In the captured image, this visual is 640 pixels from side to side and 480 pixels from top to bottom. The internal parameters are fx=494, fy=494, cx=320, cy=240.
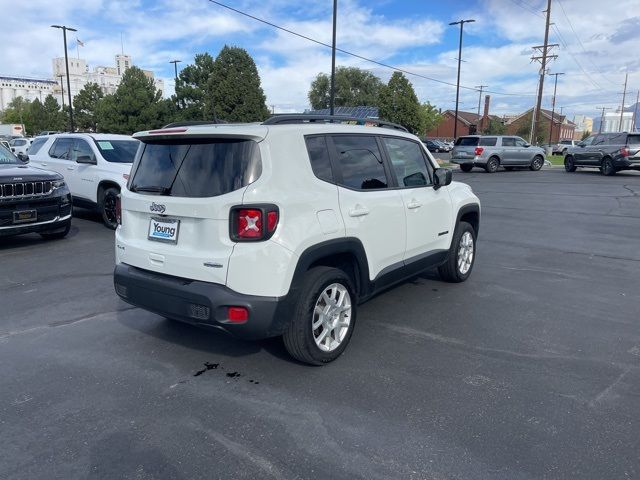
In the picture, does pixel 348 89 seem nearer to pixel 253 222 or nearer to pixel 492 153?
pixel 492 153

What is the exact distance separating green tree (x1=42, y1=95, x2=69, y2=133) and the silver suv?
158 ft

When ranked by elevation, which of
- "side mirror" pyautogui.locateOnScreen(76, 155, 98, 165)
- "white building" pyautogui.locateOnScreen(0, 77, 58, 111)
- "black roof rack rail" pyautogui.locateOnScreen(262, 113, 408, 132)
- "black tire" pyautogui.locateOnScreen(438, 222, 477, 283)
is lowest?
"black tire" pyautogui.locateOnScreen(438, 222, 477, 283)

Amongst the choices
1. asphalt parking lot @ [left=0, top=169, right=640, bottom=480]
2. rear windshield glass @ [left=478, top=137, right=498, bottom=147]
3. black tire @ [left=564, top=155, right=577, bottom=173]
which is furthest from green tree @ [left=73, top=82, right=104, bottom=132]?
asphalt parking lot @ [left=0, top=169, right=640, bottom=480]

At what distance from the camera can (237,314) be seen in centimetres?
329

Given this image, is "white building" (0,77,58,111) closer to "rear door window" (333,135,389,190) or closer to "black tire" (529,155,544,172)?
"black tire" (529,155,544,172)

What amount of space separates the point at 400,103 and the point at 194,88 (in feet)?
66.1

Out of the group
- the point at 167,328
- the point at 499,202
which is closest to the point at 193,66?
the point at 499,202

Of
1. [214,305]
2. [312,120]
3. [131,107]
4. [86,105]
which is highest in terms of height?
[86,105]

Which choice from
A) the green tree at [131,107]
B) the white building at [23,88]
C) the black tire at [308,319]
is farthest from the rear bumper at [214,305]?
the white building at [23,88]

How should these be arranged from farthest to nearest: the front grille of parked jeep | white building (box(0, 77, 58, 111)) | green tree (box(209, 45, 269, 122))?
white building (box(0, 77, 58, 111)) → green tree (box(209, 45, 269, 122)) → the front grille of parked jeep

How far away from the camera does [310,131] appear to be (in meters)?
3.75

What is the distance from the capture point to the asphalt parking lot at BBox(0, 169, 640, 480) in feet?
8.84

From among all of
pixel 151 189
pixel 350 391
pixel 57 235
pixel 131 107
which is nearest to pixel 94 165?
pixel 57 235

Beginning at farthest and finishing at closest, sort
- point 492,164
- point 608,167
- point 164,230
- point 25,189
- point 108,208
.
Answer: point 492,164 → point 608,167 → point 108,208 → point 25,189 → point 164,230
